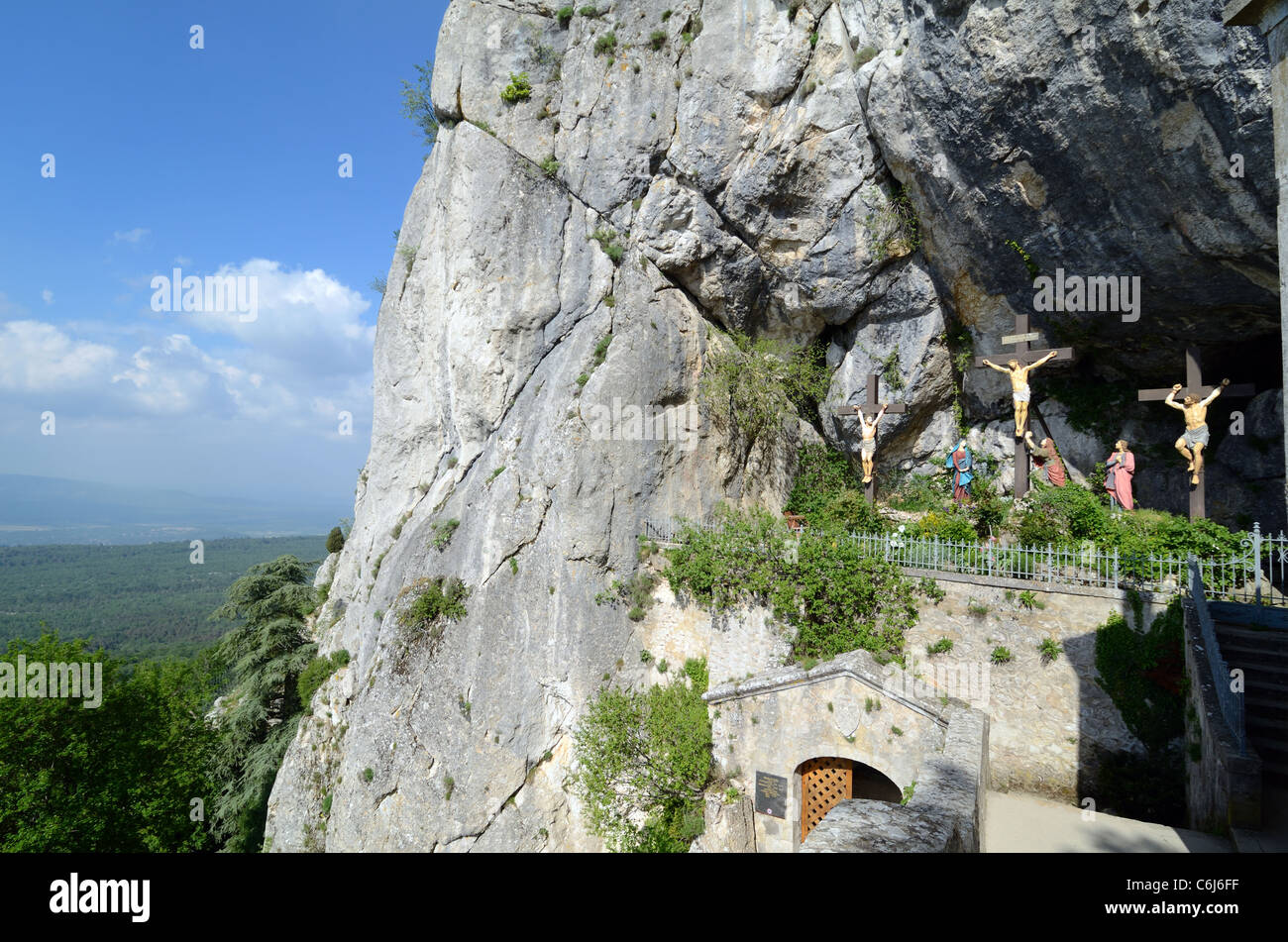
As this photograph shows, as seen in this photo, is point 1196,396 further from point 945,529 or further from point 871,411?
point 871,411

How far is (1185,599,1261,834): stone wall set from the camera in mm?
5945

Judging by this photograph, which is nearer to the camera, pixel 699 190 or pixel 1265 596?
pixel 1265 596

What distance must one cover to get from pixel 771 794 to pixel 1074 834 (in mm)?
4626

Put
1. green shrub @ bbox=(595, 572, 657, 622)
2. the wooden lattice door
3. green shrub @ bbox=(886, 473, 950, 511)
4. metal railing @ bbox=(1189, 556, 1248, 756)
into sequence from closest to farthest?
metal railing @ bbox=(1189, 556, 1248, 756) < the wooden lattice door < green shrub @ bbox=(595, 572, 657, 622) < green shrub @ bbox=(886, 473, 950, 511)

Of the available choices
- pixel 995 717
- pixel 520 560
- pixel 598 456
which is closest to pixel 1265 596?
pixel 995 717

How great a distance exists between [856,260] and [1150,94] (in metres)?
6.48

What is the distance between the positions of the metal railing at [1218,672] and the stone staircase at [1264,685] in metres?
0.25

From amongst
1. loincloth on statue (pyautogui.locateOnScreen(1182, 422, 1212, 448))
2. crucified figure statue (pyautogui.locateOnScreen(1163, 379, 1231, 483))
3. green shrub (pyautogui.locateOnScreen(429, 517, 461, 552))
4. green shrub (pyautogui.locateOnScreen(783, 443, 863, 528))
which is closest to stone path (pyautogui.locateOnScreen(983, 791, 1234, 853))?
crucified figure statue (pyautogui.locateOnScreen(1163, 379, 1231, 483))

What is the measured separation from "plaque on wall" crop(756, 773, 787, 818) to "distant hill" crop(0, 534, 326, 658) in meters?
50.4

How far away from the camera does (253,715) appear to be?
64.0ft

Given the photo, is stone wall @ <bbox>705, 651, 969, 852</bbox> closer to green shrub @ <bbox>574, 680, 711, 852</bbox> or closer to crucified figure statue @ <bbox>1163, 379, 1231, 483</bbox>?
green shrub @ <bbox>574, 680, 711, 852</bbox>

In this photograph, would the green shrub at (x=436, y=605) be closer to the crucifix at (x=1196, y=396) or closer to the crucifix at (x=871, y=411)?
the crucifix at (x=871, y=411)

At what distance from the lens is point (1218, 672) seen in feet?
23.5
